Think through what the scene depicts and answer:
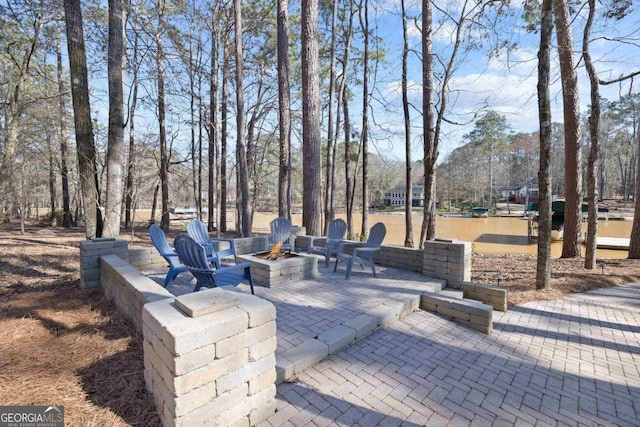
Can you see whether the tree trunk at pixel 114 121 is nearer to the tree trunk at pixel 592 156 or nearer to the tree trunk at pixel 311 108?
the tree trunk at pixel 311 108

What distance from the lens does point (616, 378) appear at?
2490 millimetres

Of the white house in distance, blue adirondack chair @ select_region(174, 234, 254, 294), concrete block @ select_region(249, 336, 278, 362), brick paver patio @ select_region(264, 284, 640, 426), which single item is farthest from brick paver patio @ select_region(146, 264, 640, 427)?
the white house in distance

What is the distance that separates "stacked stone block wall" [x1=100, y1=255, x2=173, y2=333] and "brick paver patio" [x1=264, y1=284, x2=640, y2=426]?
50.9 inches

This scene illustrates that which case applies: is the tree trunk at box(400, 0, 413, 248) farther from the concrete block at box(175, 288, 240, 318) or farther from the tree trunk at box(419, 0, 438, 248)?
the concrete block at box(175, 288, 240, 318)

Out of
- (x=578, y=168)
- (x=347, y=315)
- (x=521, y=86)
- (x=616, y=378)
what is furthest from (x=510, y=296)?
(x=578, y=168)

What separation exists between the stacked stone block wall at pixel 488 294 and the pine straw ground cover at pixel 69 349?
71cm

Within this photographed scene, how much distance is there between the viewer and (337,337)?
8.00 ft

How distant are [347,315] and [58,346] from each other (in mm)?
2430

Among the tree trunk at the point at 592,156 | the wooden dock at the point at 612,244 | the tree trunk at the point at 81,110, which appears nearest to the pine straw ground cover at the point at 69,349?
the tree trunk at the point at 81,110

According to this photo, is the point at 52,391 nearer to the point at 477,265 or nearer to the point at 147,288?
the point at 147,288

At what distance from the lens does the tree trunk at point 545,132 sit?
4.45 m

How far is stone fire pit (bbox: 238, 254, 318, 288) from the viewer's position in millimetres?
3960

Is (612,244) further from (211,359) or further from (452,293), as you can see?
(211,359)

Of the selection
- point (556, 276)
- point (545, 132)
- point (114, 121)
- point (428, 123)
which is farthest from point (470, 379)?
point (428, 123)
